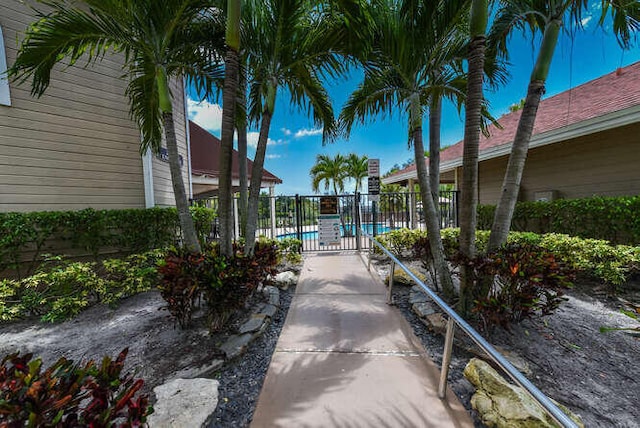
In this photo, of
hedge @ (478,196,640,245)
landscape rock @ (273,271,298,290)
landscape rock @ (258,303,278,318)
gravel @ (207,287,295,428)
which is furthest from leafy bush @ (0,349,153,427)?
hedge @ (478,196,640,245)

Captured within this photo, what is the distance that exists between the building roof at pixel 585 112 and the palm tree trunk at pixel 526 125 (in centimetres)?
290

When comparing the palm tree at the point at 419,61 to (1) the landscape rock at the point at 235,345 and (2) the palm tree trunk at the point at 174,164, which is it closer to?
(1) the landscape rock at the point at 235,345

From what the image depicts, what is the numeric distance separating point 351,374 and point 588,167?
711 centimetres

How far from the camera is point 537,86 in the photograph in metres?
2.82

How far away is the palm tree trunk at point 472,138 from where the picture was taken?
8.71 ft

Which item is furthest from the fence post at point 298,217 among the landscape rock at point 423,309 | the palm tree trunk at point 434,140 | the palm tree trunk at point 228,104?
the landscape rock at point 423,309

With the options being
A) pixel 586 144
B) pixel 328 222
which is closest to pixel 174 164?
pixel 328 222

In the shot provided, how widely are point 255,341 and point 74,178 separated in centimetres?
474

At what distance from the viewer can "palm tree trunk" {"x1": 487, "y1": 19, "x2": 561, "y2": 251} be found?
280cm

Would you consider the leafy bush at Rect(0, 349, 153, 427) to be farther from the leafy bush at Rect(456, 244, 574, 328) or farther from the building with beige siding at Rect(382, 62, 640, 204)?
the building with beige siding at Rect(382, 62, 640, 204)

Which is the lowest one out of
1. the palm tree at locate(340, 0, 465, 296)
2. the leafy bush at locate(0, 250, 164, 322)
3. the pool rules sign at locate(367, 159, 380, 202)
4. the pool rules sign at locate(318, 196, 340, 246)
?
the leafy bush at locate(0, 250, 164, 322)

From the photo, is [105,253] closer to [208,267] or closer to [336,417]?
[208,267]

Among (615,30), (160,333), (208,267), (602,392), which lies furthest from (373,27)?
(160,333)

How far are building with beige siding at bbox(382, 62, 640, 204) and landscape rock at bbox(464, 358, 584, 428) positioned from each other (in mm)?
5345
